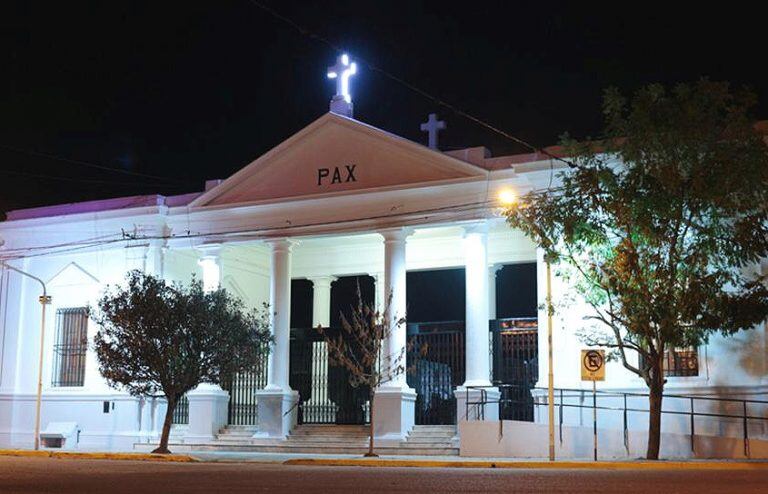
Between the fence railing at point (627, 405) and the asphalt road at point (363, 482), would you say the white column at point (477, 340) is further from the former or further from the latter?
the asphalt road at point (363, 482)

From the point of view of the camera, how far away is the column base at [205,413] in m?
28.7

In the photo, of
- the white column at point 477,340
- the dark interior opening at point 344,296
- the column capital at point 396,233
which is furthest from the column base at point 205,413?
the dark interior opening at point 344,296

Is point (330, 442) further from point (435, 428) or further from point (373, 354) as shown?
point (373, 354)

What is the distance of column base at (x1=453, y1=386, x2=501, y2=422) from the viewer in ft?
83.1

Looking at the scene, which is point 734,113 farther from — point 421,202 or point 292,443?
point 292,443

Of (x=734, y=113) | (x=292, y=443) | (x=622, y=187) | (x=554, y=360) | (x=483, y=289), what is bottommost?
(x=292, y=443)

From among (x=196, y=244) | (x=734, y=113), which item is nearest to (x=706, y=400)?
(x=734, y=113)

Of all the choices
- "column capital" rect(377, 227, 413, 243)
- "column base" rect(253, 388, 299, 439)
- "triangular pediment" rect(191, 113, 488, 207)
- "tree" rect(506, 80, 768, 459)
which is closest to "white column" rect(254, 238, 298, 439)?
"column base" rect(253, 388, 299, 439)

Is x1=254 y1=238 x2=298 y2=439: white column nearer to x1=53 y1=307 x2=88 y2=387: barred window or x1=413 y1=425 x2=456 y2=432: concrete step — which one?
x1=413 y1=425 x2=456 y2=432: concrete step

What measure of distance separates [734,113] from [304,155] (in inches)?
495

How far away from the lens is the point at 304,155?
28812mm

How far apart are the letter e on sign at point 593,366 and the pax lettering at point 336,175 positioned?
9.80m

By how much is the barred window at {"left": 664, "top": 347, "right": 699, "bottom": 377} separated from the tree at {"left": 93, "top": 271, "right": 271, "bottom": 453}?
1056 cm

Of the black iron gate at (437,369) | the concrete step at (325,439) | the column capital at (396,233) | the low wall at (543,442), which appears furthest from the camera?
the black iron gate at (437,369)
